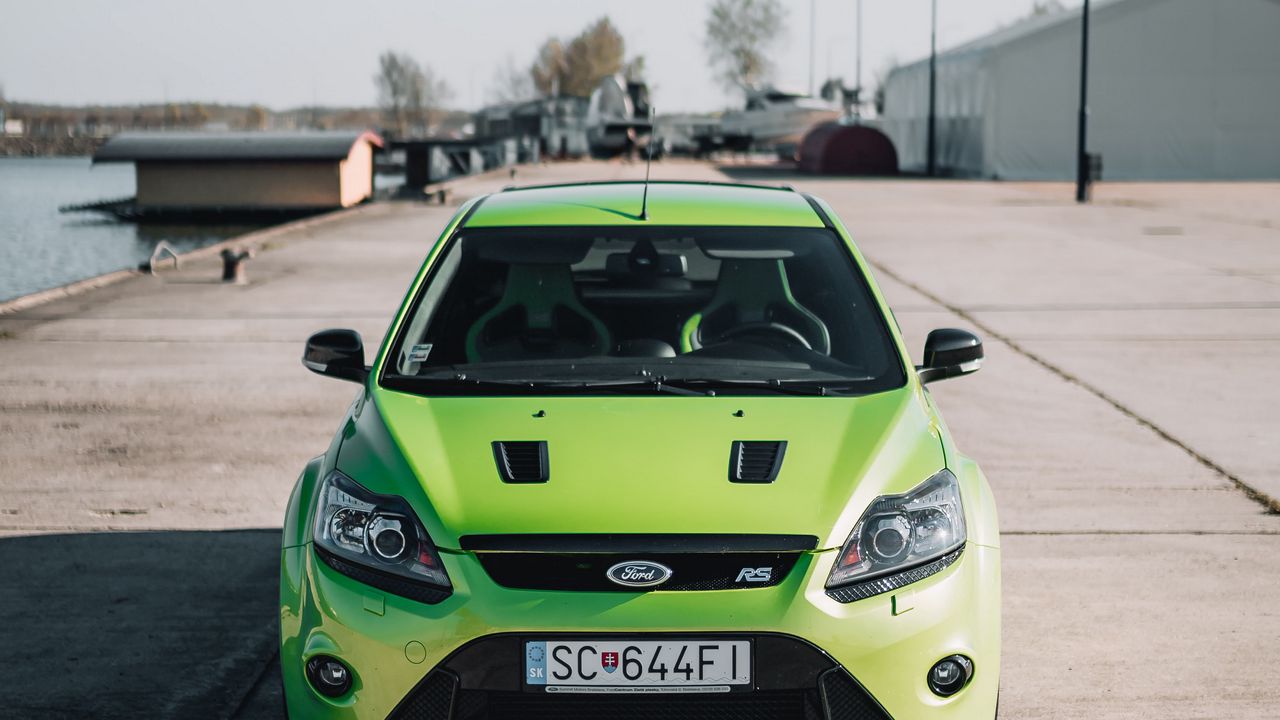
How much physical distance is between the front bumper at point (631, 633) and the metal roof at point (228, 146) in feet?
196

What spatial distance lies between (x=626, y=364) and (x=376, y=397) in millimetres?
750

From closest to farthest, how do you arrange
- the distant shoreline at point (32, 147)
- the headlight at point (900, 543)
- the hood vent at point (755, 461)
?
the headlight at point (900, 543) < the hood vent at point (755, 461) < the distant shoreline at point (32, 147)

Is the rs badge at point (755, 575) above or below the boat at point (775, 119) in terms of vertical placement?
below

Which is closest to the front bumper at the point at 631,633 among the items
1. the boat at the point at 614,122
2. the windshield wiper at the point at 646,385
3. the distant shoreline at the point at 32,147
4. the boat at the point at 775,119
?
the windshield wiper at the point at 646,385

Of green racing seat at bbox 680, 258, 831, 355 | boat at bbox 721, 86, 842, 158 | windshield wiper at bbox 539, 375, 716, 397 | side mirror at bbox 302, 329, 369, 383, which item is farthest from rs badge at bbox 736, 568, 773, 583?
boat at bbox 721, 86, 842, 158

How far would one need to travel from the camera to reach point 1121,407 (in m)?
9.29

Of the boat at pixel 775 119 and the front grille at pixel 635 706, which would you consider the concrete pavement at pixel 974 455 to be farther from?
the boat at pixel 775 119

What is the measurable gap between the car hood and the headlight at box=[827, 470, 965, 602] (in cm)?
4

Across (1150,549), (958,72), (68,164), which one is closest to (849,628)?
(1150,549)

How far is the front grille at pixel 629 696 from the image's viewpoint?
10.6ft

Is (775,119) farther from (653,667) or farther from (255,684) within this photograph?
(653,667)

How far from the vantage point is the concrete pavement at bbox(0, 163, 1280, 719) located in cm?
471

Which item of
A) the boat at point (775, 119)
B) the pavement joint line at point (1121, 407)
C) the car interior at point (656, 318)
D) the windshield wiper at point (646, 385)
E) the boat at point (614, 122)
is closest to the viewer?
the windshield wiper at point (646, 385)

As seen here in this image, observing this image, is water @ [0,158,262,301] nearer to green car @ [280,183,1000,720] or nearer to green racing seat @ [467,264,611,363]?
green racing seat @ [467,264,611,363]
